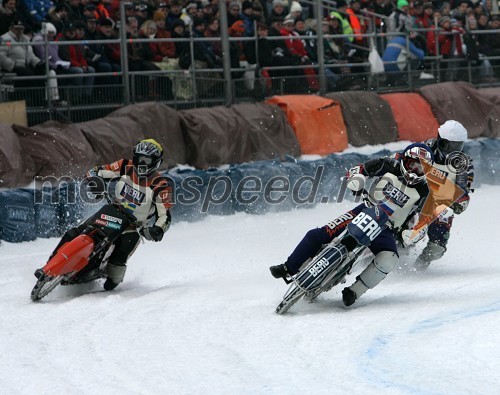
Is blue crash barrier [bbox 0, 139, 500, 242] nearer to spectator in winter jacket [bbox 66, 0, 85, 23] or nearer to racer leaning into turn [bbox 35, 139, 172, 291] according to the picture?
spectator in winter jacket [bbox 66, 0, 85, 23]

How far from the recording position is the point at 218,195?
15102 millimetres

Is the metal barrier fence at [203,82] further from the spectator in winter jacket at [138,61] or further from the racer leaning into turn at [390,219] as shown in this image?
the racer leaning into turn at [390,219]

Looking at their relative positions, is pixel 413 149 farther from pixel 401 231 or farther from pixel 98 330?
pixel 98 330

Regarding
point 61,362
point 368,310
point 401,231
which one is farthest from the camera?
point 401,231

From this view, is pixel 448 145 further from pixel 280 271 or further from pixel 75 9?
pixel 75 9

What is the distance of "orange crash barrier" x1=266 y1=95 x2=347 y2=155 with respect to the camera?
16.5 meters

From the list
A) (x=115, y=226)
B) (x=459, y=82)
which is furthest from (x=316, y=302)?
(x=459, y=82)

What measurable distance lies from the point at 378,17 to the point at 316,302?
11247 millimetres

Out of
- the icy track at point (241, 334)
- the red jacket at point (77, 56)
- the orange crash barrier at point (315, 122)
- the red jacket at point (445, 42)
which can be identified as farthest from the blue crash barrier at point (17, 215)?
the red jacket at point (445, 42)

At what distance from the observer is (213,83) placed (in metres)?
15.9

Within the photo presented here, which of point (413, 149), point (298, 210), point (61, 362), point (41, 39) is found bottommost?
point (298, 210)

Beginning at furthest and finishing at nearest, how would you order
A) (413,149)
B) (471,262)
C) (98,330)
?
(471,262) → (413,149) → (98,330)

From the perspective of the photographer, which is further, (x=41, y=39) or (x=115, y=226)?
(x=41, y=39)

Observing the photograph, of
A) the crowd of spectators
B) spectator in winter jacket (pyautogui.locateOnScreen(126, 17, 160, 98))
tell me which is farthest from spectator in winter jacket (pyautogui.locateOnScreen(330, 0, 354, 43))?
spectator in winter jacket (pyautogui.locateOnScreen(126, 17, 160, 98))
